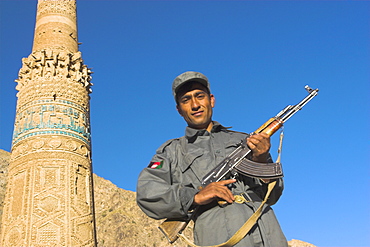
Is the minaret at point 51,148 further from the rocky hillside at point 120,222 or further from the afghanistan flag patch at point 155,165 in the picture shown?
the rocky hillside at point 120,222

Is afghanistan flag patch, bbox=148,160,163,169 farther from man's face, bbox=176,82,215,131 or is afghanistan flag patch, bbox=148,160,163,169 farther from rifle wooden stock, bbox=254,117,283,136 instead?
rifle wooden stock, bbox=254,117,283,136

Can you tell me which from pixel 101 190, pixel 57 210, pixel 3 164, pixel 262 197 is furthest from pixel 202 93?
pixel 101 190

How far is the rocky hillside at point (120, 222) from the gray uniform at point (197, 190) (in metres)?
28.2

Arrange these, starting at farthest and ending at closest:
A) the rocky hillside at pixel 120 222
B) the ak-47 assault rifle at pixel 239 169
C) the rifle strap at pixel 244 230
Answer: the rocky hillside at pixel 120 222 < the ak-47 assault rifle at pixel 239 169 < the rifle strap at pixel 244 230

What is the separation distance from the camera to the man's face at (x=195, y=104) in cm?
293

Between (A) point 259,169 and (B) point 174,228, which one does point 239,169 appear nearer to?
(A) point 259,169

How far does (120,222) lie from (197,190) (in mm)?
31943

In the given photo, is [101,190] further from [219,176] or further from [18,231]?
[219,176]

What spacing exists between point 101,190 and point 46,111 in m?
27.7

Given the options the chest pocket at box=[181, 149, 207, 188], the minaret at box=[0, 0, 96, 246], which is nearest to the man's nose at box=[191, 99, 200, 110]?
the chest pocket at box=[181, 149, 207, 188]

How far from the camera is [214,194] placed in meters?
2.45

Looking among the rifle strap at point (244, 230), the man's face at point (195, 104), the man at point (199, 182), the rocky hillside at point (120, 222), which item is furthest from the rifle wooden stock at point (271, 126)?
the rocky hillside at point (120, 222)

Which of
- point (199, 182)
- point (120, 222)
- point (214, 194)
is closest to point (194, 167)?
point (199, 182)

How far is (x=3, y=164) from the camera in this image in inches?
1217
